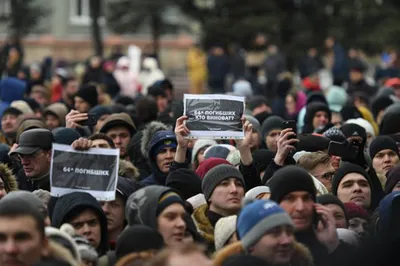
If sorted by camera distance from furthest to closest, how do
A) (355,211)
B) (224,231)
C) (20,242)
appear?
1. (355,211)
2. (224,231)
3. (20,242)

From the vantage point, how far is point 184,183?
1189 cm

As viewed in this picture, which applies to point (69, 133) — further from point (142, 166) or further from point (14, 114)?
point (14, 114)

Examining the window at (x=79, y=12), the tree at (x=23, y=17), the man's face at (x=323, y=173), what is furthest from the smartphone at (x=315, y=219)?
the window at (x=79, y=12)

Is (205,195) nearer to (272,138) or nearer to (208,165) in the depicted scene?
(208,165)

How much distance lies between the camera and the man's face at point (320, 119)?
1708 centimetres

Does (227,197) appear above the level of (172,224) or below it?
below

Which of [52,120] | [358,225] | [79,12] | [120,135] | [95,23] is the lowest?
[79,12]

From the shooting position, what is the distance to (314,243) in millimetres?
9656

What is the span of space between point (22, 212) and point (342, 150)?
4.81 metres

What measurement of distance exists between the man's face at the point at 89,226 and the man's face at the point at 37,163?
2076 mm

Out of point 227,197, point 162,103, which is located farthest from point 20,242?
point 162,103

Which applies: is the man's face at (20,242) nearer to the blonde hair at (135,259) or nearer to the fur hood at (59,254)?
the fur hood at (59,254)

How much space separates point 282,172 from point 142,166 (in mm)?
4392

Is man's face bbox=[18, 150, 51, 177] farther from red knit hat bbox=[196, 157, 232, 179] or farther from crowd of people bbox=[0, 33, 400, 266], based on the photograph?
red knit hat bbox=[196, 157, 232, 179]
